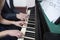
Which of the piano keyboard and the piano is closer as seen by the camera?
the piano

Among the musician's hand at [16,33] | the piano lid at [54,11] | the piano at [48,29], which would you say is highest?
the piano lid at [54,11]

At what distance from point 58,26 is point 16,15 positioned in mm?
693

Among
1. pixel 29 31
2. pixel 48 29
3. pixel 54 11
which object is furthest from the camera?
pixel 29 31

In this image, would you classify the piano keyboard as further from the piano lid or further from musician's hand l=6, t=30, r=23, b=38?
the piano lid

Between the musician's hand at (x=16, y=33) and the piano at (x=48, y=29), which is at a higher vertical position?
the piano at (x=48, y=29)

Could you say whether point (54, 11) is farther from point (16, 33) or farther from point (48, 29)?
point (16, 33)

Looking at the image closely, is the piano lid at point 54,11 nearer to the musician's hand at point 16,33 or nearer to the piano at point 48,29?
the piano at point 48,29

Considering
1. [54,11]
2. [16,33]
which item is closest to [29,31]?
[16,33]

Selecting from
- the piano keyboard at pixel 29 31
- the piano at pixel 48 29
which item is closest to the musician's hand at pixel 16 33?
the piano keyboard at pixel 29 31

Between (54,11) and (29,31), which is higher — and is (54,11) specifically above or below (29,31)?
above

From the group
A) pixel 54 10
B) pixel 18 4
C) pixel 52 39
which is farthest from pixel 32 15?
pixel 18 4

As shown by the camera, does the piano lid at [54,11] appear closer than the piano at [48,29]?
No

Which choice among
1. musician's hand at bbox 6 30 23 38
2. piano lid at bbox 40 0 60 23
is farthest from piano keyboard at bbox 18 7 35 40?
piano lid at bbox 40 0 60 23

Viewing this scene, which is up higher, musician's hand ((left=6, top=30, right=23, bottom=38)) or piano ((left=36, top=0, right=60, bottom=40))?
piano ((left=36, top=0, right=60, bottom=40))
